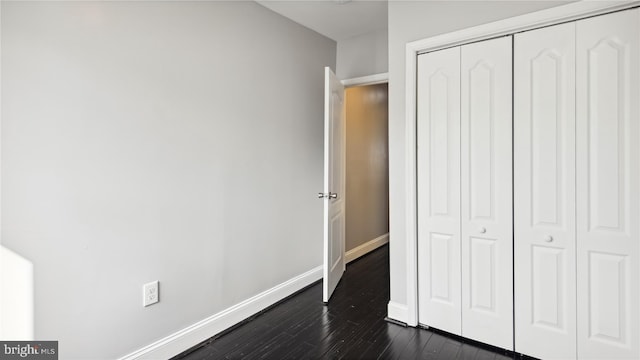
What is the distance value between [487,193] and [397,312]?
113 cm

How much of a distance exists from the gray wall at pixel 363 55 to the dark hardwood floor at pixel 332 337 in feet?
7.35

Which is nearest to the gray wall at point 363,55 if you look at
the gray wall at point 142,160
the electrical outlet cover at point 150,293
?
the gray wall at point 142,160

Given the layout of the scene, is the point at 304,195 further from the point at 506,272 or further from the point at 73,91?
the point at 73,91

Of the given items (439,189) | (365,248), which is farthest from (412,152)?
(365,248)

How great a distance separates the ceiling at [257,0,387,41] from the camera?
2.75 metres

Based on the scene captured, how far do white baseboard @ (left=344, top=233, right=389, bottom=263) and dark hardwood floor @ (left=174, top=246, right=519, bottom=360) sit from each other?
103 cm

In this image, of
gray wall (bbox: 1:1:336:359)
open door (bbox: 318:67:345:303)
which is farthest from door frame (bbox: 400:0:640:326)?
gray wall (bbox: 1:1:336:359)

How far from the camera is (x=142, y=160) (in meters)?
1.95

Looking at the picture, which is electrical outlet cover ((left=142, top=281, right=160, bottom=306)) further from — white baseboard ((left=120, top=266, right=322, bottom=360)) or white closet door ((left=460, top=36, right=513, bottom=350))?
white closet door ((left=460, top=36, right=513, bottom=350))

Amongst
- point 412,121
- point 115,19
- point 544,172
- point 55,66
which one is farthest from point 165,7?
point 544,172

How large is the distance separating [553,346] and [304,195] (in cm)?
219

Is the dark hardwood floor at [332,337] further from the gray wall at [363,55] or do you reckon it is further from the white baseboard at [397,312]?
the gray wall at [363,55]

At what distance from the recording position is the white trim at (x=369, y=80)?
3.27 m

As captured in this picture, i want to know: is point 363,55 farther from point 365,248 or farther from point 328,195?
point 365,248
